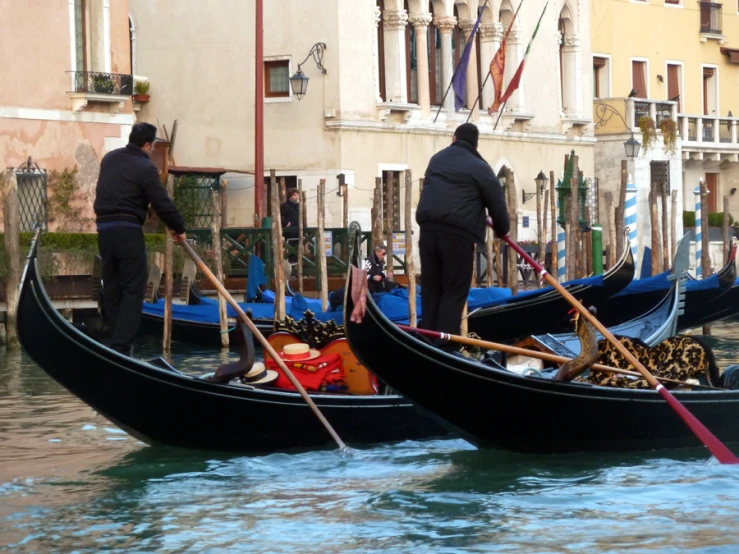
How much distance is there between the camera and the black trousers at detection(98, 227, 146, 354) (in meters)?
5.82

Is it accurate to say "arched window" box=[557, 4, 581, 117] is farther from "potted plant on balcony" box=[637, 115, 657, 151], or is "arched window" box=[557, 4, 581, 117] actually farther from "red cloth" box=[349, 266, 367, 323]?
"red cloth" box=[349, 266, 367, 323]

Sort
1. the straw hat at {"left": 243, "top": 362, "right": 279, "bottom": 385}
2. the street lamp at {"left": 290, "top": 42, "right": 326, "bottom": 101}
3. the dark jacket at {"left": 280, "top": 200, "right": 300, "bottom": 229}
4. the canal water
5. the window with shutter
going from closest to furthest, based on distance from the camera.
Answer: the canal water, the straw hat at {"left": 243, "top": 362, "right": 279, "bottom": 385}, the dark jacket at {"left": 280, "top": 200, "right": 300, "bottom": 229}, the street lamp at {"left": 290, "top": 42, "right": 326, "bottom": 101}, the window with shutter

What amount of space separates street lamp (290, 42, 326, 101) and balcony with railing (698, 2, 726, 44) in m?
9.03

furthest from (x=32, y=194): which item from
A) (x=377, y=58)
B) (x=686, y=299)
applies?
(x=686, y=299)

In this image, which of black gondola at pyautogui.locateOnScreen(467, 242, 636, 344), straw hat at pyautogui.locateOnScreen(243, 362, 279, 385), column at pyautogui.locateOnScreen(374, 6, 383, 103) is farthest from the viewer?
column at pyautogui.locateOnScreen(374, 6, 383, 103)

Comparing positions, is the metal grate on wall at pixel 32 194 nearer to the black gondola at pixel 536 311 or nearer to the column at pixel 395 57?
the black gondola at pixel 536 311

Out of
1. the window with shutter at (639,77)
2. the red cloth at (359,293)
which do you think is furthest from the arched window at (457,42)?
the red cloth at (359,293)

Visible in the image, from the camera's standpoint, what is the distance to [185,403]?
5.74m

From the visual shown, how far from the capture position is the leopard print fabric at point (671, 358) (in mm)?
6199

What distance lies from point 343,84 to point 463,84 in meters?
1.49

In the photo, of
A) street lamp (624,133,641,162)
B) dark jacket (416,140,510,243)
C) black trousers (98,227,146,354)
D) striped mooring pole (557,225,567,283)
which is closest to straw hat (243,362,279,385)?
black trousers (98,227,146,354)

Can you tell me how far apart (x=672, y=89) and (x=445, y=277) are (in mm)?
17592

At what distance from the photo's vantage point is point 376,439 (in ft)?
19.9

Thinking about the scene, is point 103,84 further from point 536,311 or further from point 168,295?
point 536,311
